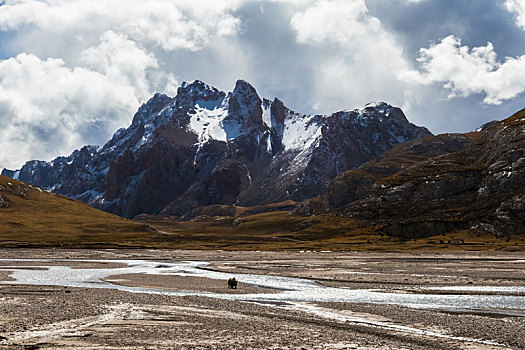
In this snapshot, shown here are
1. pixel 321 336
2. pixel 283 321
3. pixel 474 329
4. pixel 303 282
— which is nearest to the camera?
pixel 321 336

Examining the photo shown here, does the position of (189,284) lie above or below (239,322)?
below

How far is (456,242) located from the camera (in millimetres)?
152500

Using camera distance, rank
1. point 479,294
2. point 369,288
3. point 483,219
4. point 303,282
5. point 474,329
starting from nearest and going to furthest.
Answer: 1. point 474,329
2. point 479,294
3. point 369,288
4. point 303,282
5. point 483,219

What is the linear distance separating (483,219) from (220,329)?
17659 cm

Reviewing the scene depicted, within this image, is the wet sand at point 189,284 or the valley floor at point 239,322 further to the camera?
the wet sand at point 189,284

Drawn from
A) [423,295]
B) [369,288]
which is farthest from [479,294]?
[369,288]

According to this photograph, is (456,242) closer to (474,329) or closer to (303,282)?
(303,282)

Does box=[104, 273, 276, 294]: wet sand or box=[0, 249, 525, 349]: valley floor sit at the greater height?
box=[0, 249, 525, 349]: valley floor

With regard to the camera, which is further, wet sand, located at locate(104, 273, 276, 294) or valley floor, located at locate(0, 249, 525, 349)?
wet sand, located at locate(104, 273, 276, 294)

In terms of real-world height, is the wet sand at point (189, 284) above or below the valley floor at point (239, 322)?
below

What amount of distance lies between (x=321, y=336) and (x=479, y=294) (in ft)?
87.8

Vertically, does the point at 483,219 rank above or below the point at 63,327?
above

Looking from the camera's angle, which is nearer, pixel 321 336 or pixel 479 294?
pixel 321 336

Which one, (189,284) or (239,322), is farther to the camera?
(189,284)
